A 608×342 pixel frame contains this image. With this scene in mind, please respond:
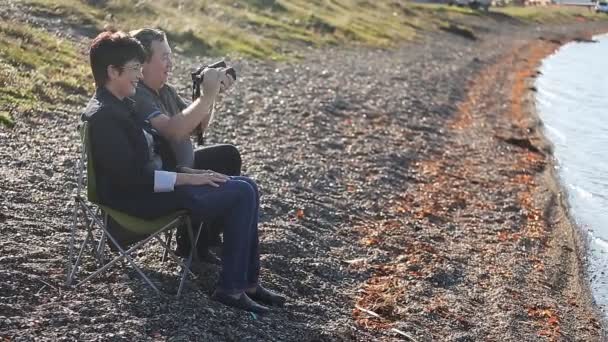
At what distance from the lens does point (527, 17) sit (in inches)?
2394

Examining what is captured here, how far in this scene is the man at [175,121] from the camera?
17.8 ft

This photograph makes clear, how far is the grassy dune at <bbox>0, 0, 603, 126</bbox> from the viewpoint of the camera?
12.1 meters

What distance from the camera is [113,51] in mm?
5105

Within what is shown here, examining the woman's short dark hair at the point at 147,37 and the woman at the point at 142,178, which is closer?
the woman at the point at 142,178

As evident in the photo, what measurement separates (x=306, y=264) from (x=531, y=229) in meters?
4.16

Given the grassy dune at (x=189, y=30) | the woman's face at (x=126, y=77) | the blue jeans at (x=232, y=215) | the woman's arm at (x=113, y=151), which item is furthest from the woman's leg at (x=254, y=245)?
the grassy dune at (x=189, y=30)

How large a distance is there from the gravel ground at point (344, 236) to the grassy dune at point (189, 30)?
3.74 ft

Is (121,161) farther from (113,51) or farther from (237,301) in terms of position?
(237,301)

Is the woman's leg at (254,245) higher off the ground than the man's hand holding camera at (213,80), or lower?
lower

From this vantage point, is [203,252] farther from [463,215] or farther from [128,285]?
[463,215]

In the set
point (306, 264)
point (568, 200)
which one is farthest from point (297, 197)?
point (568, 200)

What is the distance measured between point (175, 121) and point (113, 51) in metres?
0.56

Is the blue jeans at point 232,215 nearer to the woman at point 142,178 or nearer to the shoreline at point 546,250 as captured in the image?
the woman at point 142,178

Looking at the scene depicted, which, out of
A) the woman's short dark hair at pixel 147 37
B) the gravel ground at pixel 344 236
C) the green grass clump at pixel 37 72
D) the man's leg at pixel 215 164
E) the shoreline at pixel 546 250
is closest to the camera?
the gravel ground at pixel 344 236
